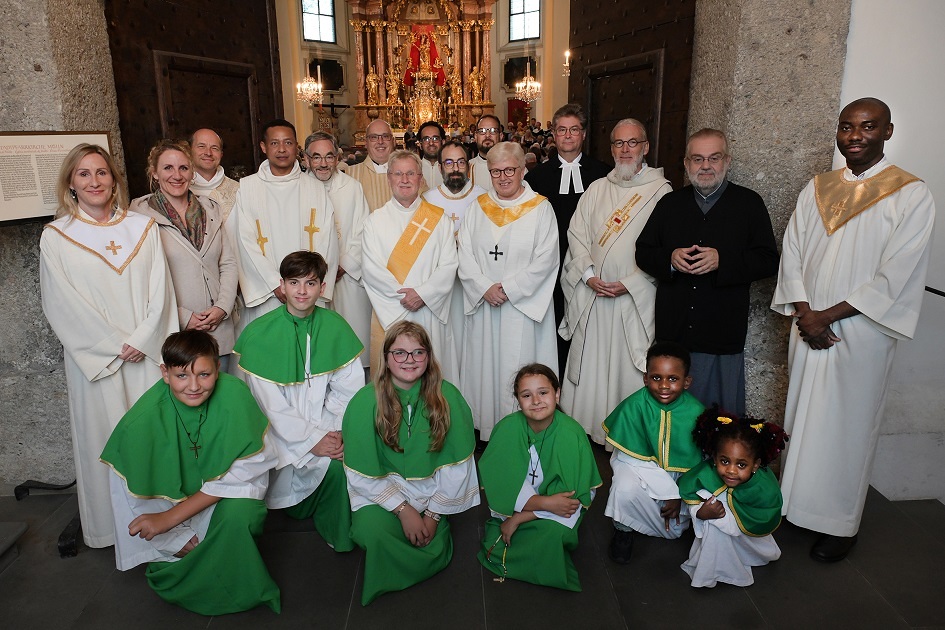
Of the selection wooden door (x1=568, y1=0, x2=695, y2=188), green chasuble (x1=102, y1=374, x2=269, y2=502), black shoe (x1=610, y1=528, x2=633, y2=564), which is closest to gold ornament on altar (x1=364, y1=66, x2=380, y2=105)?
wooden door (x1=568, y1=0, x2=695, y2=188)

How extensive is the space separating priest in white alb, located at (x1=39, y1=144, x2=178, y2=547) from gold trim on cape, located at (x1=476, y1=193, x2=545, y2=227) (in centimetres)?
189

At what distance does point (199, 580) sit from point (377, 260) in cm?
212

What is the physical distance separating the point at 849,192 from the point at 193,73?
4.16m

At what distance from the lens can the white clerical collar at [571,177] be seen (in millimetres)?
4707

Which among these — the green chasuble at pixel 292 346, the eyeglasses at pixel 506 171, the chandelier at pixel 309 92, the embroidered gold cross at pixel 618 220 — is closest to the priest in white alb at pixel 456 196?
the eyeglasses at pixel 506 171

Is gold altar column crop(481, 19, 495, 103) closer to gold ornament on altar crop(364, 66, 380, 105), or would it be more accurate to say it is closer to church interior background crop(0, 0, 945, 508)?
gold ornament on altar crop(364, 66, 380, 105)

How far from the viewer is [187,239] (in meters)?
3.60

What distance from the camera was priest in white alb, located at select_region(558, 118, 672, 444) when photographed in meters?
4.00

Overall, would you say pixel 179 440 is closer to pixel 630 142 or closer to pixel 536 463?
pixel 536 463

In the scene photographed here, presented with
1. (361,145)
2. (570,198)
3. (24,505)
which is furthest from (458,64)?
(24,505)

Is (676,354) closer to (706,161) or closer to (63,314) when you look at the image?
(706,161)

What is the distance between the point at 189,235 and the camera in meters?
3.62

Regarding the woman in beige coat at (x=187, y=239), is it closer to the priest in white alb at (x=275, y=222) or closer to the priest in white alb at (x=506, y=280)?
the priest in white alb at (x=275, y=222)

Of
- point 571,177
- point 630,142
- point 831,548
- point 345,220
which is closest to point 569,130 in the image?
point 571,177
